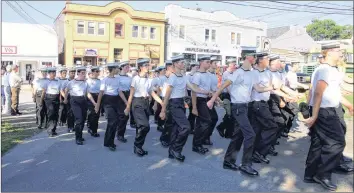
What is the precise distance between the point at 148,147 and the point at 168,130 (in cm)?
60

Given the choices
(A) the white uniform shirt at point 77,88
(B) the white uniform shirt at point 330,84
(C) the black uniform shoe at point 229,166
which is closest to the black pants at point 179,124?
(C) the black uniform shoe at point 229,166

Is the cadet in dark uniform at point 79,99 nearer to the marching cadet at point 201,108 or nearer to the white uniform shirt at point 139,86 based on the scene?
the white uniform shirt at point 139,86

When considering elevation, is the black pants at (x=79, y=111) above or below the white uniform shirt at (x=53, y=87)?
below

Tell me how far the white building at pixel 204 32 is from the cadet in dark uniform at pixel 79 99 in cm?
2897

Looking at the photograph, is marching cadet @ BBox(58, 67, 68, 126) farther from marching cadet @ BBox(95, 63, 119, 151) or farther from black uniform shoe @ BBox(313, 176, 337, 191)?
black uniform shoe @ BBox(313, 176, 337, 191)

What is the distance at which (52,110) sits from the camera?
30.8 feet

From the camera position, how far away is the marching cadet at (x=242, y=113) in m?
5.74

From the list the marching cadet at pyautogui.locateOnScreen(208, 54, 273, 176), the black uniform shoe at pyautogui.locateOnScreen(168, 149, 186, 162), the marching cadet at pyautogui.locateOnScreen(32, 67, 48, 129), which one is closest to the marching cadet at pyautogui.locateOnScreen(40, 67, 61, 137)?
the marching cadet at pyautogui.locateOnScreen(32, 67, 48, 129)

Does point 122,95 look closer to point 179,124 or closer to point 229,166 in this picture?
point 179,124

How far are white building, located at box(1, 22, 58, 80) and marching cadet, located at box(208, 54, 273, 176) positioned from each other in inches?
1166

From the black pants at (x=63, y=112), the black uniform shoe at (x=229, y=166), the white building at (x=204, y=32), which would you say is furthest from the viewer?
the white building at (x=204, y=32)

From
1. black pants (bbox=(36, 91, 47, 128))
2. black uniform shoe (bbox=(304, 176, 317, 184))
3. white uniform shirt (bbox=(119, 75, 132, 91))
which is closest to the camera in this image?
black uniform shoe (bbox=(304, 176, 317, 184))

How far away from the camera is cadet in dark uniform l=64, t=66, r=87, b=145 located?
8.31m

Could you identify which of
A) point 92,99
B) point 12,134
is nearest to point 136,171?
→ point 92,99
